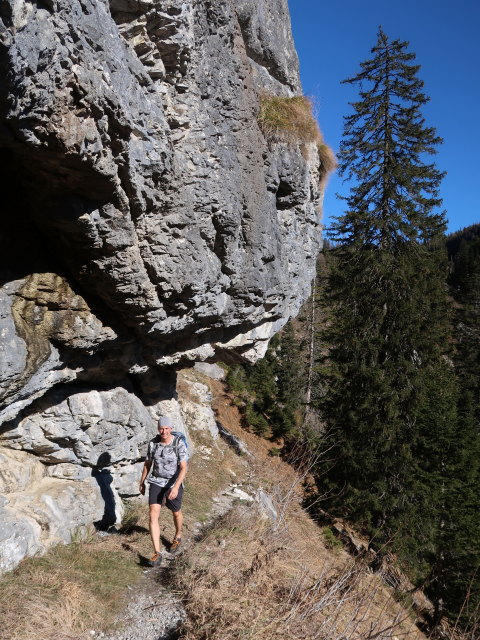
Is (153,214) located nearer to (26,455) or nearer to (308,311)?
(26,455)

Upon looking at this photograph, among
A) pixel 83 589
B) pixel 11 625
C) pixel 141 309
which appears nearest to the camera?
pixel 11 625

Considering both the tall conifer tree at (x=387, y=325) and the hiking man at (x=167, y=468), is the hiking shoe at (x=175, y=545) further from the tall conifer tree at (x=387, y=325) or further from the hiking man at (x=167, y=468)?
the tall conifer tree at (x=387, y=325)

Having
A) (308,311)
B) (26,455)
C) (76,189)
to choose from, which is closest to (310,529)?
(26,455)

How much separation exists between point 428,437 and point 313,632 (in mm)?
→ 13120

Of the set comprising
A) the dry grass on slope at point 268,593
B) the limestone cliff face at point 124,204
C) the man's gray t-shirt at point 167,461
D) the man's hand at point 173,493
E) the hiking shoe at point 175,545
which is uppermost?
the limestone cliff face at point 124,204

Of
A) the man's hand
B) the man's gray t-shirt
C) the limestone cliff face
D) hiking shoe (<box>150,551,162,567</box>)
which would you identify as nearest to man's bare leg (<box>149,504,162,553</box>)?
hiking shoe (<box>150,551,162,567</box>)

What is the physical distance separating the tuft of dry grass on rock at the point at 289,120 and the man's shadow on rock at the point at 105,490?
6.35m

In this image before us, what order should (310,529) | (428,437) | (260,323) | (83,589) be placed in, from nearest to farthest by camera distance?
(83,589), (260,323), (310,529), (428,437)

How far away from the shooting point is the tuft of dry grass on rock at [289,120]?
7.57m

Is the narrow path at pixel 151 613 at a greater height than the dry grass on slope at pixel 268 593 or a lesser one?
lesser

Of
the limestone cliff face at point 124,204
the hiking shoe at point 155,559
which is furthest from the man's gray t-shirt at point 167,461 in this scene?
the limestone cliff face at point 124,204

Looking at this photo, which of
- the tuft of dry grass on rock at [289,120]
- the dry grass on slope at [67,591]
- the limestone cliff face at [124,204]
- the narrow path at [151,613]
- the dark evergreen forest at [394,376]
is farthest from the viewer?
the dark evergreen forest at [394,376]

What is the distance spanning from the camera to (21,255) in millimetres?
5625

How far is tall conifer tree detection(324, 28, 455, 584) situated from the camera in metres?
12.4
